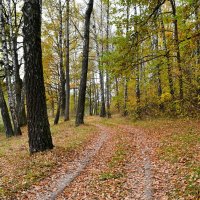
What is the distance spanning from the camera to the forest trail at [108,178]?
670 centimetres

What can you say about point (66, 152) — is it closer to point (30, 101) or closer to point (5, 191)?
point (30, 101)

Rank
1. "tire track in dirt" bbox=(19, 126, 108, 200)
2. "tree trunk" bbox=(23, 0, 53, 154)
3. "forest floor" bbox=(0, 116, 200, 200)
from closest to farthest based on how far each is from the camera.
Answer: "forest floor" bbox=(0, 116, 200, 200) → "tire track in dirt" bbox=(19, 126, 108, 200) → "tree trunk" bbox=(23, 0, 53, 154)

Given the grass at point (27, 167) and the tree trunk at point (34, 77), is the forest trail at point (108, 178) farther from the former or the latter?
the tree trunk at point (34, 77)

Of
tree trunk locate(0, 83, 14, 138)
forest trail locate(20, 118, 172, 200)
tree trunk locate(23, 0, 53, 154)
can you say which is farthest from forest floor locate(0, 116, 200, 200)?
tree trunk locate(0, 83, 14, 138)

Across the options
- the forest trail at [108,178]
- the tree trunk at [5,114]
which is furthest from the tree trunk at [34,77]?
the tree trunk at [5,114]

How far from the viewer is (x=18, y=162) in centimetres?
981

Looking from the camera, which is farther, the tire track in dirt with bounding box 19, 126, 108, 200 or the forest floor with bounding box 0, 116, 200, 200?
the tire track in dirt with bounding box 19, 126, 108, 200

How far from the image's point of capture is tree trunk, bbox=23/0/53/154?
10633 millimetres

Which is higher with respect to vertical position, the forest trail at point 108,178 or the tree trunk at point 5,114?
the tree trunk at point 5,114

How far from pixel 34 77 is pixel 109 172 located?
4.93 m

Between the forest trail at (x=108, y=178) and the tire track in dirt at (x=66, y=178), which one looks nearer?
the forest trail at (x=108, y=178)

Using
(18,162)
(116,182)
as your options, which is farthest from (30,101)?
(116,182)

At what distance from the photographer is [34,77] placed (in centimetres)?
1071

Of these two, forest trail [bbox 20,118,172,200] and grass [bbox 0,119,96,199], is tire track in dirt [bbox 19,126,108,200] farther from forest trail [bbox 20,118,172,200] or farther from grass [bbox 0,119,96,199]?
grass [bbox 0,119,96,199]
